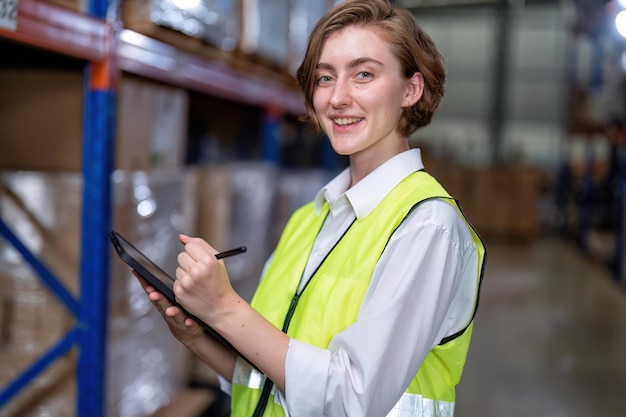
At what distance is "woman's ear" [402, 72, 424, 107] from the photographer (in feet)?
4.57

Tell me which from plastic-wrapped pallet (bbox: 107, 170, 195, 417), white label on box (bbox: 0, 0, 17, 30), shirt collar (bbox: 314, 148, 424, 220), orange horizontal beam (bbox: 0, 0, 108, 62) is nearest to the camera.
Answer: shirt collar (bbox: 314, 148, 424, 220)

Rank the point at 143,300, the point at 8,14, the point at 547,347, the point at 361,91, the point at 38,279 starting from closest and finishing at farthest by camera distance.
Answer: the point at 361,91 → the point at 8,14 → the point at 38,279 → the point at 143,300 → the point at 547,347

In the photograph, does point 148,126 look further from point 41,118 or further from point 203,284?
point 203,284

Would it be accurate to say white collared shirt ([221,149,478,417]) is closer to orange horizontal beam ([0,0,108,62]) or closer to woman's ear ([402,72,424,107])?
woman's ear ([402,72,424,107])

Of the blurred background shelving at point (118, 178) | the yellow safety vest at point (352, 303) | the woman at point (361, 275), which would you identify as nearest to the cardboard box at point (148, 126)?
the blurred background shelving at point (118, 178)

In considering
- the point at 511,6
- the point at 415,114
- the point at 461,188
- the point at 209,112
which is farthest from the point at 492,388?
the point at 511,6

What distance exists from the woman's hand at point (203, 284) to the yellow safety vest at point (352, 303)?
0.19m

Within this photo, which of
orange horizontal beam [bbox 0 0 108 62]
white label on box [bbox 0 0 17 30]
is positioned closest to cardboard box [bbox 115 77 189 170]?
orange horizontal beam [bbox 0 0 108 62]

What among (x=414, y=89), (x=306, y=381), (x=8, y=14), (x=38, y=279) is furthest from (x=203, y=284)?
(x=38, y=279)

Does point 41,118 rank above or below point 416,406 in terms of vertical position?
above

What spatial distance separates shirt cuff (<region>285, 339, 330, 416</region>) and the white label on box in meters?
1.23

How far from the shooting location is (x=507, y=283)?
8203 mm

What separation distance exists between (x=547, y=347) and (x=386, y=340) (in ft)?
15.8

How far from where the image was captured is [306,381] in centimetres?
113
